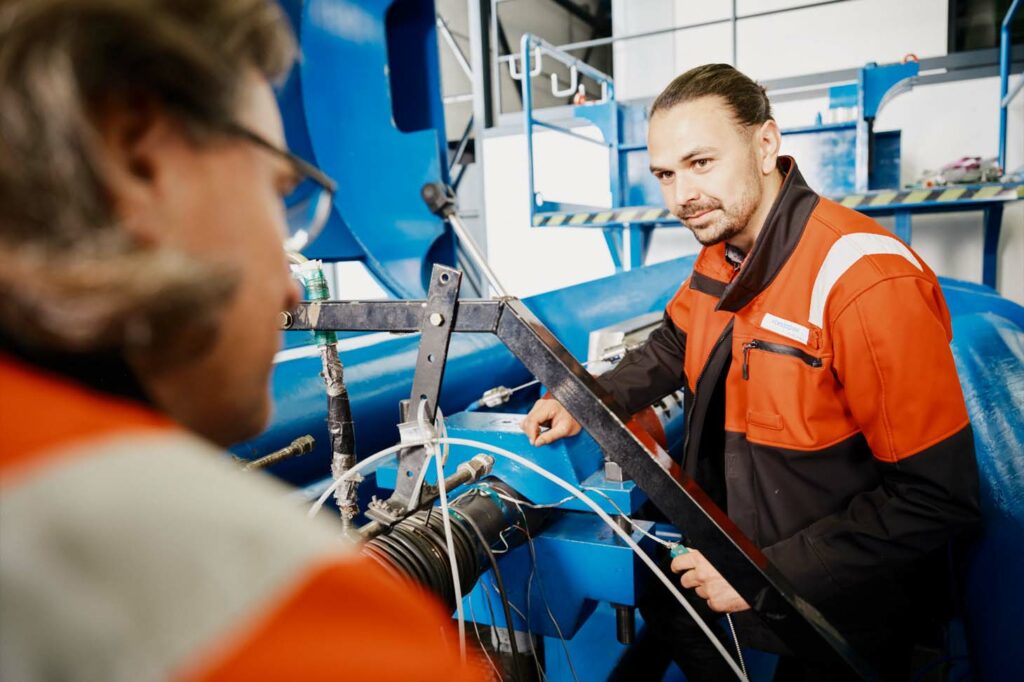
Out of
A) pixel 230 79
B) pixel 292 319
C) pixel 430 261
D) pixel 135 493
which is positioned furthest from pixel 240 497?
pixel 430 261

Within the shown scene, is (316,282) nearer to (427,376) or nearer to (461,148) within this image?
(427,376)

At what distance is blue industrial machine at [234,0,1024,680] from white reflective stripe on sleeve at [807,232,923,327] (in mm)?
379

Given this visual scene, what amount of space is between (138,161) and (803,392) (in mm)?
938

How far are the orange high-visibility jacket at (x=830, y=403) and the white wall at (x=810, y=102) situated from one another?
12.7ft

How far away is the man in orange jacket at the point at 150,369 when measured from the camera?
0.67 feet

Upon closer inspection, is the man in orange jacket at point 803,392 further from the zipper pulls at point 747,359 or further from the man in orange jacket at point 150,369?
the man in orange jacket at point 150,369

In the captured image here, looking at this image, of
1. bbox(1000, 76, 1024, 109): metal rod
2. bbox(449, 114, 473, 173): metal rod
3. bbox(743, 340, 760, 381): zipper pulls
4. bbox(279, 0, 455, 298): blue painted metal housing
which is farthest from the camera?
bbox(449, 114, 473, 173): metal rod

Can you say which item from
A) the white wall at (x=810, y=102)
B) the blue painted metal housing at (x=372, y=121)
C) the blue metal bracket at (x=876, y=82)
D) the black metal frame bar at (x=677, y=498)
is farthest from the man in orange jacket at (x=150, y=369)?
the white wall at (x=810, y=102)

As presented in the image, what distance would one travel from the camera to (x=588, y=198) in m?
5.40

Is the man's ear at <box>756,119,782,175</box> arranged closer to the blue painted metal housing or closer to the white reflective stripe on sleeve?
the white reflective stripe on sleeve

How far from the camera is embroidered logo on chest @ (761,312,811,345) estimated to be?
3.25 feet

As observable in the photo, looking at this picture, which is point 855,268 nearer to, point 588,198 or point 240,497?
point 240,497

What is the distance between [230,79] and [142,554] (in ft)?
0.71

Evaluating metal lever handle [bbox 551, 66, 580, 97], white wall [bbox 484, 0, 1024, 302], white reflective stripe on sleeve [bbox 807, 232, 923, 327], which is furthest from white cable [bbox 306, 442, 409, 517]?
white wall [bbox 484, 0, 1024, 302]
